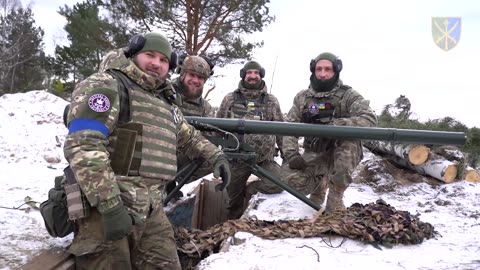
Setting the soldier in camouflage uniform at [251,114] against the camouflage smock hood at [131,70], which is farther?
the soldier in camouflage uniform at [251,114]

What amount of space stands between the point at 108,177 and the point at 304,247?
4.82ft

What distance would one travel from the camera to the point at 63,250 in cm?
280

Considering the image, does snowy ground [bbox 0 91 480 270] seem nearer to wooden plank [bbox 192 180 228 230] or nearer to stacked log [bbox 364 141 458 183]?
stacked log [bbox 364 141 458 183]

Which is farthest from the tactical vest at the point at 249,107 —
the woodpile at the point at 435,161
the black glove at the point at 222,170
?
the black glove at the point at 222,170

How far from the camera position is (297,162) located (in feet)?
15.0

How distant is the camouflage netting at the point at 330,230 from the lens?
10.4ft

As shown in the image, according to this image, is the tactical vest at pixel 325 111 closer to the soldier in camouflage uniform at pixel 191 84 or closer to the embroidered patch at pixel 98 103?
the soldier in camouflage uniform at pixel 191 84

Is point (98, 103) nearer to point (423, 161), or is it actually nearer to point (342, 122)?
point (342, 122)

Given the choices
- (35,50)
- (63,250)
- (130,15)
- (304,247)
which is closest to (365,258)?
(304,247)

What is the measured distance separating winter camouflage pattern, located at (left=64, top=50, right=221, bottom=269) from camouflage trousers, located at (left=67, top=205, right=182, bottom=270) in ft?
0.07

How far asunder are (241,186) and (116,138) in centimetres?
307

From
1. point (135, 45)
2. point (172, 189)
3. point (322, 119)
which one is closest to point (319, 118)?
point (322, 119)

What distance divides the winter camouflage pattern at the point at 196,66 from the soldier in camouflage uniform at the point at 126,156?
5.75ft

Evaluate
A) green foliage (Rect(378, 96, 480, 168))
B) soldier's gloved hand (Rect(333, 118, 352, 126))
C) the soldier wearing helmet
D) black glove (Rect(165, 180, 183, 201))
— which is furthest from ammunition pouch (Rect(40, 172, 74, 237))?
green foliage (Rect(378, 96, 480, 168))
